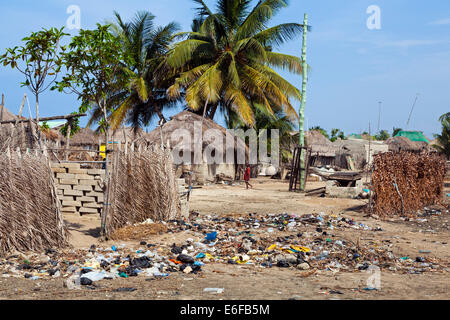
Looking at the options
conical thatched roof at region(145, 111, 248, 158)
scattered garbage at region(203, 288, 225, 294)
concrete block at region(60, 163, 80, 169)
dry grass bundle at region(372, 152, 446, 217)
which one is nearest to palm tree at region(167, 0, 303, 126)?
conical thatched roof at region(145, 111, 248, 158)

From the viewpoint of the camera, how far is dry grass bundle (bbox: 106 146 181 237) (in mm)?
8023

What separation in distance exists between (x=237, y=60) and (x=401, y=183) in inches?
510

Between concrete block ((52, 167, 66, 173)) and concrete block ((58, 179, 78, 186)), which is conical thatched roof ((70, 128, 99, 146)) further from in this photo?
concrete block ((58, 179, 78, 186))

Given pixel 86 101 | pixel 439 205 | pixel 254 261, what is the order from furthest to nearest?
pixel 439 205
pixel 86 101
pixel 254 261

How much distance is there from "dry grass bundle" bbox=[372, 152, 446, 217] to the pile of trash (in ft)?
9.84

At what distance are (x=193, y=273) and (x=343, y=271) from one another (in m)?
2.01

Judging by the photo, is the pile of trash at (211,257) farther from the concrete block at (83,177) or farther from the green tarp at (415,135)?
the green tarp at (415,135)

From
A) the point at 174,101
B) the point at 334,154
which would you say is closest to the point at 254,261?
the point at 174,101

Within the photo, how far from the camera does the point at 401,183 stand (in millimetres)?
11750

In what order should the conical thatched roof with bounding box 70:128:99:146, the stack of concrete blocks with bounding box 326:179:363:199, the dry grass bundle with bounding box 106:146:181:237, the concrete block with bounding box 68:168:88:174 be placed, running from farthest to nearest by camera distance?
the conical thatched roof with bounding box 70:128:99:146 < the stack of concrete blocks with bounding box 326:179:363:199 < the concrete block with bounding box 68:168:88:174 < the dry grass bundle with bounding box 106:146:181:237

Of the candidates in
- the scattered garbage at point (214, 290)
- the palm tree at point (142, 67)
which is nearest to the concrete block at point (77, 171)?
the scattered garbage at point (214, 290)

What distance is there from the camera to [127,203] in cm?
829

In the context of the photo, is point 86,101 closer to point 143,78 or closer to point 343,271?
point 343,271

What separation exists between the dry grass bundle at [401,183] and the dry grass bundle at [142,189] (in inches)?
203
